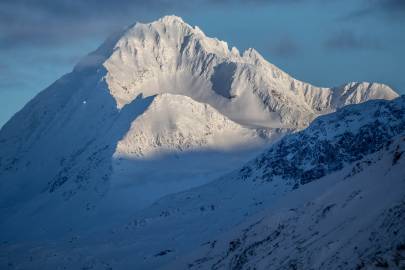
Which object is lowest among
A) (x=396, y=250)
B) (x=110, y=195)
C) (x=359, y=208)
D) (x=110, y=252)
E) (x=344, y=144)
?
(x=396, y=250)

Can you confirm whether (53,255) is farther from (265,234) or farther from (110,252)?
(265,234)

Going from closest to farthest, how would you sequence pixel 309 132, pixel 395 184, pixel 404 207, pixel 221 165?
pixel 404 207 → pixel 395 184 → pixel 309 132 → pixel 221 165

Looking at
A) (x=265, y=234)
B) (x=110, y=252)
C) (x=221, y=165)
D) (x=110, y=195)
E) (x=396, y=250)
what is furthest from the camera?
(x=221, y=165)

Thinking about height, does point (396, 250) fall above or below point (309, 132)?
below

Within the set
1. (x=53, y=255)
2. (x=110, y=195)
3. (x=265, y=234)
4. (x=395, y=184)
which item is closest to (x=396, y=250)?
(x=395, y=184)

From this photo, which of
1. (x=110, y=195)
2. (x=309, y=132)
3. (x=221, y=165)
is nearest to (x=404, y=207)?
(x=309, y=132)

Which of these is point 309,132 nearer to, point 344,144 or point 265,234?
point 344,144

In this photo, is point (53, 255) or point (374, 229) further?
point (53, 255)
